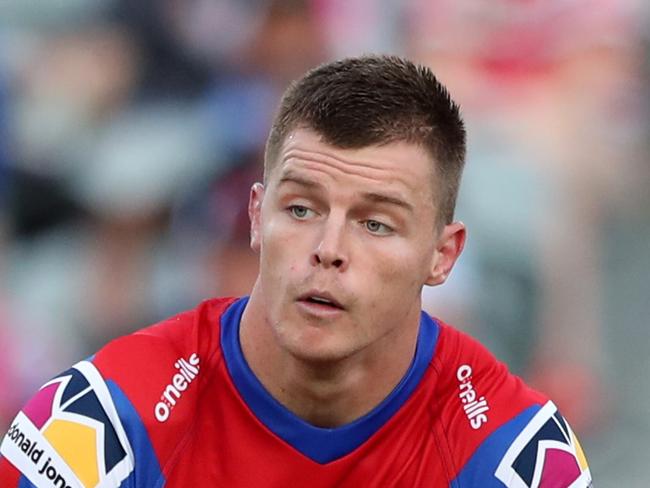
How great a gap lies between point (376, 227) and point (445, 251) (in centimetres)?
39

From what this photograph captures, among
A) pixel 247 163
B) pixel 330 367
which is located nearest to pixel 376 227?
pixel 330 367

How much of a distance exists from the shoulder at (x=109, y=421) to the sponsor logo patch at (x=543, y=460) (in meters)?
0.82

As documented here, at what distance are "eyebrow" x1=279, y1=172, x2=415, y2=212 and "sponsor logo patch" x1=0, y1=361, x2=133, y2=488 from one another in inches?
26.9

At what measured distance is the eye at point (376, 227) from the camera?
3.37m

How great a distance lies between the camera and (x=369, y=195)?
11.0 feet

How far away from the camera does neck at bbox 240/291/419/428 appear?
3.60 meters

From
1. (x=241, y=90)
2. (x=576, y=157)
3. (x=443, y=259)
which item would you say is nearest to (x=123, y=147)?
(x=241, y=90)

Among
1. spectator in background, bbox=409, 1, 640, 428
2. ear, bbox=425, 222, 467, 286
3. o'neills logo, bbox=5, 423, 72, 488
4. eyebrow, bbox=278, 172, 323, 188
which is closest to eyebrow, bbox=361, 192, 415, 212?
eyebrow, bbox=278, 172, 323, 188

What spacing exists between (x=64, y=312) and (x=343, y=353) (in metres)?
3.06

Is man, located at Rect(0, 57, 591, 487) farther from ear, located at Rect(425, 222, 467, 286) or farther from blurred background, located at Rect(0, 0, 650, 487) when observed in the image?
blurred background, located at Rect(0, 0, 650, 487)

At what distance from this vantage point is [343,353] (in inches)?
133

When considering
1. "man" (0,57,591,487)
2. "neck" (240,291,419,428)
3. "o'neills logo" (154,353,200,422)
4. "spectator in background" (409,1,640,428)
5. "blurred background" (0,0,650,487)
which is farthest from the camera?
"spectator in background" (409,1,640,428)

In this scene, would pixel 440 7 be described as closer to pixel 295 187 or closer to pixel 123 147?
pixel 123 147

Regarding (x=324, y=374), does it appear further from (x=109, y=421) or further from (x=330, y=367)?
(x=109, y=421)
